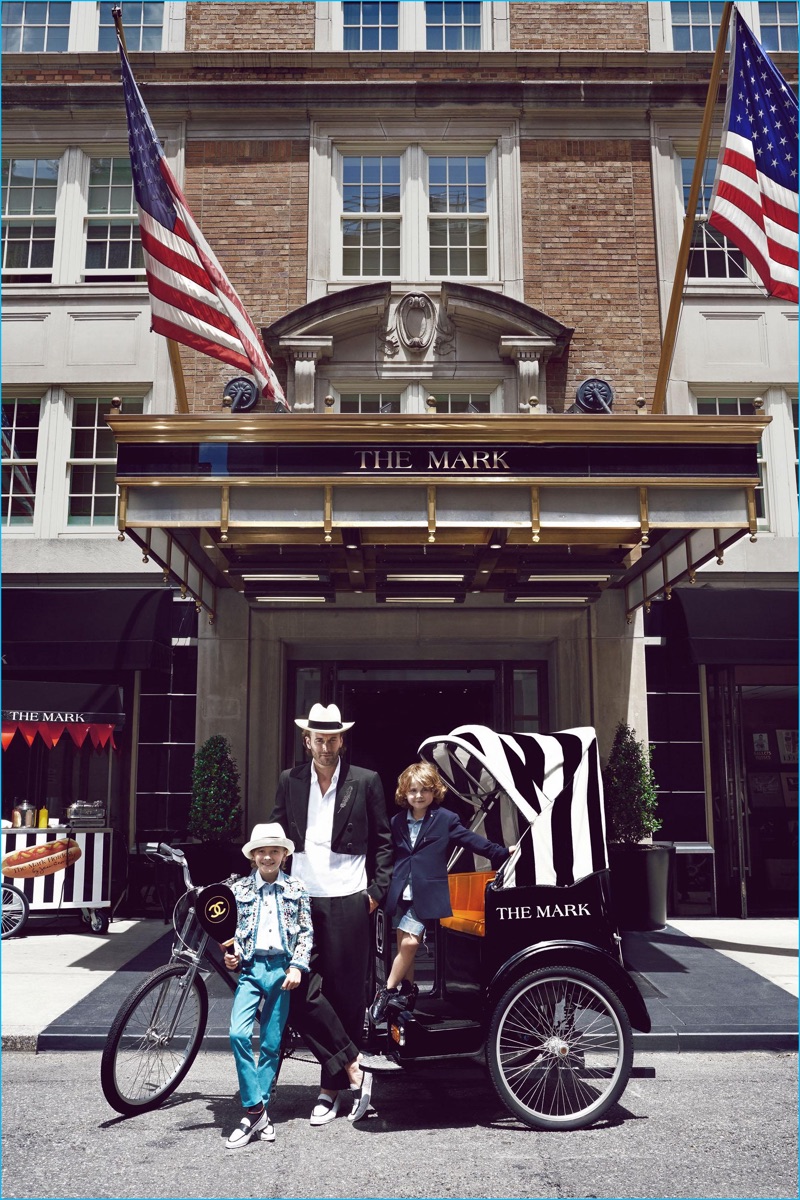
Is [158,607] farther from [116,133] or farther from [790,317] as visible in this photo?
[790,317]

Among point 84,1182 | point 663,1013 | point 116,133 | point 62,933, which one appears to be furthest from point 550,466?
point 116,133

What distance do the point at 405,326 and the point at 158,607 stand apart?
497cm

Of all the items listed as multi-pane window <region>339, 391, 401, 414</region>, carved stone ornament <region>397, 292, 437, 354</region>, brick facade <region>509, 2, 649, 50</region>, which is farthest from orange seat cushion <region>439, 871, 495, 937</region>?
brick facade <region>509, 2, 649, 50</region>

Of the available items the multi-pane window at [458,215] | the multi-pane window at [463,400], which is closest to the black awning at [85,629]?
the multi-pane window at [463,400]

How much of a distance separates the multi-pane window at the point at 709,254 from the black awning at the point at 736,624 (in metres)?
4.57

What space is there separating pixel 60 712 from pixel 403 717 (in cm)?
595

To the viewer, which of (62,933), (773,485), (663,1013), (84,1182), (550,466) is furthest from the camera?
(773,485)

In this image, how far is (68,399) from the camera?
13.7 metres

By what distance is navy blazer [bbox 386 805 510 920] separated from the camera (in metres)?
5.99

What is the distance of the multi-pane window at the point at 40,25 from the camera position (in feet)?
47.8

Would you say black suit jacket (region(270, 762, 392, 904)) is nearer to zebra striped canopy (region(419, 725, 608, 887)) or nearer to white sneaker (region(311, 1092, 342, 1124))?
zebra striped canopy (region(419, 725, 608, 887))

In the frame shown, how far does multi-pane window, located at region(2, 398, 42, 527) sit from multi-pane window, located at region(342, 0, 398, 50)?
6.96 meters

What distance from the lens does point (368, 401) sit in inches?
538

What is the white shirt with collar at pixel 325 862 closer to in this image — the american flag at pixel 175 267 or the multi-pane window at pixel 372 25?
the american flag at pixel 175 267
